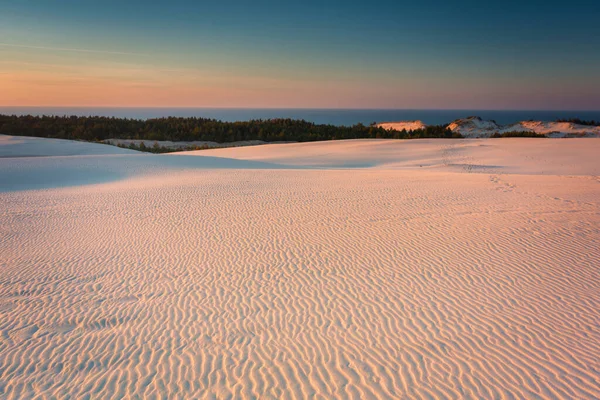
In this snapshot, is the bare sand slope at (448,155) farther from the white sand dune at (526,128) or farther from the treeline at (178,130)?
the white sand dune at (526,128)

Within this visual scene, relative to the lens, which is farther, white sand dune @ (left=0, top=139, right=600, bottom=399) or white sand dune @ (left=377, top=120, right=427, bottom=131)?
white sand dune @ (left=377, top=120, right=427, bottom=131)

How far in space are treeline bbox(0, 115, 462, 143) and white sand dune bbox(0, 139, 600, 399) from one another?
75.1 feet

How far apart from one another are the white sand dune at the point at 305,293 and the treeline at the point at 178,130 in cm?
2288

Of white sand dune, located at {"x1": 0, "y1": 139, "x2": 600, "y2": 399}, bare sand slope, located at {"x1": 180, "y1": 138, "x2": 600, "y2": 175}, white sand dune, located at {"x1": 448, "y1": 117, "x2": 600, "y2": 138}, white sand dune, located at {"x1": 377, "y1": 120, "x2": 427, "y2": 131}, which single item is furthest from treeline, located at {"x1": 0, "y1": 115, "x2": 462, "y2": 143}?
white sand dune, located at {"x1": 0, "y1": 139, "x2": 600, "y2": 399}

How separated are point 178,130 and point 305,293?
105ft

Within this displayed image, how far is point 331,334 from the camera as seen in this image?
14.7ft

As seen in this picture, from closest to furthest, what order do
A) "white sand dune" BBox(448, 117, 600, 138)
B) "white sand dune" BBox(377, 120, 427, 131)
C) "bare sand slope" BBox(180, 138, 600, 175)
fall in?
"bare sand slope" BBox(180, 138, 600, 175) < "white sand dune" BBox(448, 117, 600, 138) < "white sand dune" BBox(377, 120, 427, 131)

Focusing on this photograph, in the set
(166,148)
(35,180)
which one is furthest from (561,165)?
(166,148)

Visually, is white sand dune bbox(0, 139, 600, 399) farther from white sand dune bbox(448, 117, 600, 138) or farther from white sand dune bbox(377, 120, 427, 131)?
white sand dune bbox(377, 120, 427, 131)

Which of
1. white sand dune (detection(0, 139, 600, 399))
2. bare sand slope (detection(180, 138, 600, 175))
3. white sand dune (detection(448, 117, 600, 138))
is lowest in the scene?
white sand dune (detection(0, 139, 600, 399))

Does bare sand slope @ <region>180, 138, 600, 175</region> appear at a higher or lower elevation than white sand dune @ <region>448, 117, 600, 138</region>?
lower

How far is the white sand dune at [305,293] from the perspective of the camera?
3.79 metres

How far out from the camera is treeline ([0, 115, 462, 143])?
1280 inches

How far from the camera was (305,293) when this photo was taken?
5.51 metres
